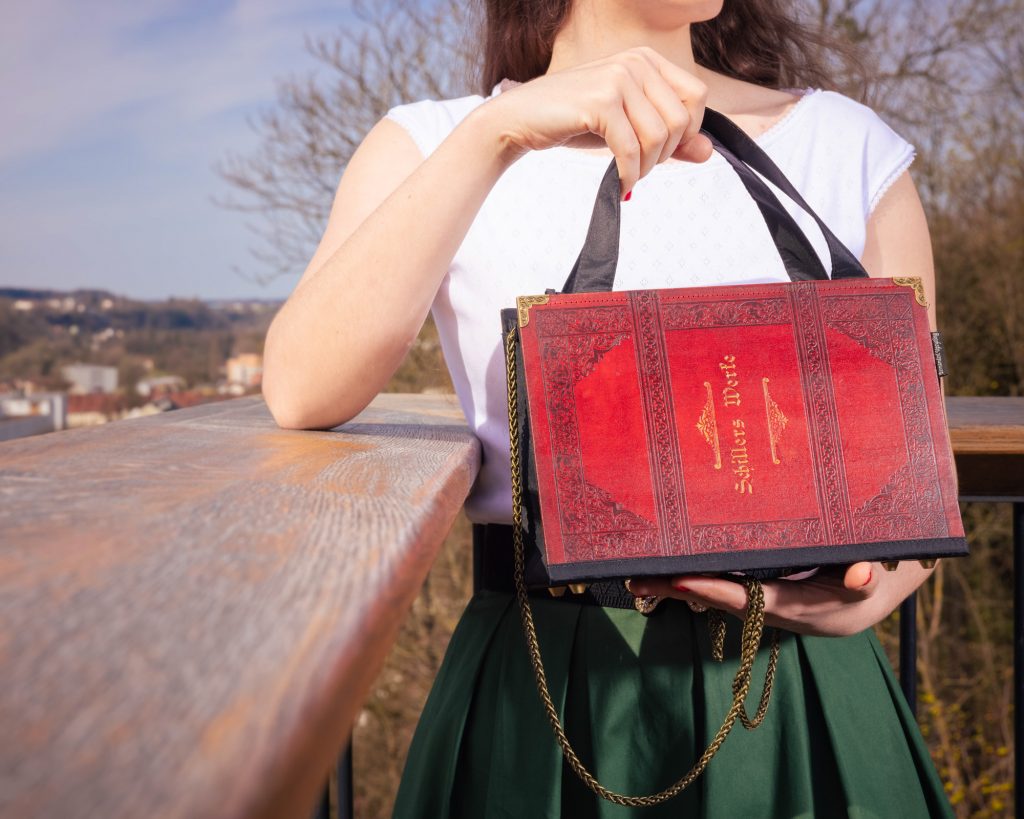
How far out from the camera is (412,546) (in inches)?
14.3

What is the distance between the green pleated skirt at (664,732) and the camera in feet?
3.23

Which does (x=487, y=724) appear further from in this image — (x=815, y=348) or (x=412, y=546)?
(x=412, y=546)

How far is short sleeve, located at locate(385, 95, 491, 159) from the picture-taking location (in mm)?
1137

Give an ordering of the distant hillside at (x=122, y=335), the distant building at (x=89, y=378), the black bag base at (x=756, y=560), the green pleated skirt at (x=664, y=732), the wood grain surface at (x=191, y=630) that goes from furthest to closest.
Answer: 1. the distant hillside at (x=122, y=335)
2. the distant building at (x=89, y=378)
3. the green pleated skirt at (x=664, y=732)
4. the black bag base at (x=756, y=560)
5. the wood grain surface at (x=191, y=630)

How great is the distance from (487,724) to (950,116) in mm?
6667

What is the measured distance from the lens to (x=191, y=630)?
237 millimetres

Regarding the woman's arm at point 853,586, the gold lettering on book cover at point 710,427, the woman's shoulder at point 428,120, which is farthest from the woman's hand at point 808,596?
the woman's shoulder at point 428,120

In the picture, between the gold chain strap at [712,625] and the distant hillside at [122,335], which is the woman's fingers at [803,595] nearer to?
the gold chain strap at [712,625]

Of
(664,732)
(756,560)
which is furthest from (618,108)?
(664,732)

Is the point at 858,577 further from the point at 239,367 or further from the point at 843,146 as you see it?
the point at 239,367

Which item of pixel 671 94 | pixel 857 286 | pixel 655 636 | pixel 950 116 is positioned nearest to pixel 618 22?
pixel 671 94

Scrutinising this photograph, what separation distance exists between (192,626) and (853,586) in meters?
0.70

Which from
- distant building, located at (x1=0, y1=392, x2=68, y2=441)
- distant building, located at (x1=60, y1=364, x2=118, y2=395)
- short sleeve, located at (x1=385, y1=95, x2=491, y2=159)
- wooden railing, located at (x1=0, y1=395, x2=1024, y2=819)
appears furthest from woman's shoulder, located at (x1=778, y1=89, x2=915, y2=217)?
distant building, located at (x1=0, y1=392, x2=68, y2=441)

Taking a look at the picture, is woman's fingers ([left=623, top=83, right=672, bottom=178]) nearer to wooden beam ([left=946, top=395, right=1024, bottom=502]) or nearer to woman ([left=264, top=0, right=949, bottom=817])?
woman ([left=264, top=0, right=949, bottom=817])
